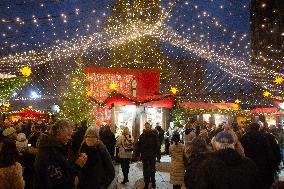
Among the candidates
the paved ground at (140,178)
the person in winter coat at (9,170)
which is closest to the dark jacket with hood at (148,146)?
the paved ground at (140,178)

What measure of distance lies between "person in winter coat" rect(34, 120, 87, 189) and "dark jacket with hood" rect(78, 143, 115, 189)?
1.10 metres

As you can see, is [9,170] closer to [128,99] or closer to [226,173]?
[226,173]

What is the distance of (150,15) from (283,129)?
23549 millimetres

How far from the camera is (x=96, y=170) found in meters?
5.75

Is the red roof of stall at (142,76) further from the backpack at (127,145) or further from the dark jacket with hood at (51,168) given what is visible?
the dark jacket with hood at (51,168)

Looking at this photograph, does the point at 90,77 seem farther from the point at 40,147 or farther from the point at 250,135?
the point at 40,147

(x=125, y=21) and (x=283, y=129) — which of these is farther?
(x=125, y=21)

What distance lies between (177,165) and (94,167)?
3.69 metres

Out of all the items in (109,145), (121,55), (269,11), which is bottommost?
(109,145)

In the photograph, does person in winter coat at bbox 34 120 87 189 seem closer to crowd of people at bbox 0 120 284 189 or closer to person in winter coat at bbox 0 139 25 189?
crowd of people at bbox 0 120 284 189

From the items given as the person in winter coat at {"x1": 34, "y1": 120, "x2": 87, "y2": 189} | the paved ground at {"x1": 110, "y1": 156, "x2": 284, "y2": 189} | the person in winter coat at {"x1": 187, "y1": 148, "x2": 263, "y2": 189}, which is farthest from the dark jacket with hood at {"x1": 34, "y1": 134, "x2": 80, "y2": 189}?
the paved ground at {"x1": 110, "y1": 156, "x2": 284, "y2": 189}

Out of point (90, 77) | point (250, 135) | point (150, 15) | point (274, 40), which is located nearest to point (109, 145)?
point (250, 135)

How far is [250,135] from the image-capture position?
8469mm

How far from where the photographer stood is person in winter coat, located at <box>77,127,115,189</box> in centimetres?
575
